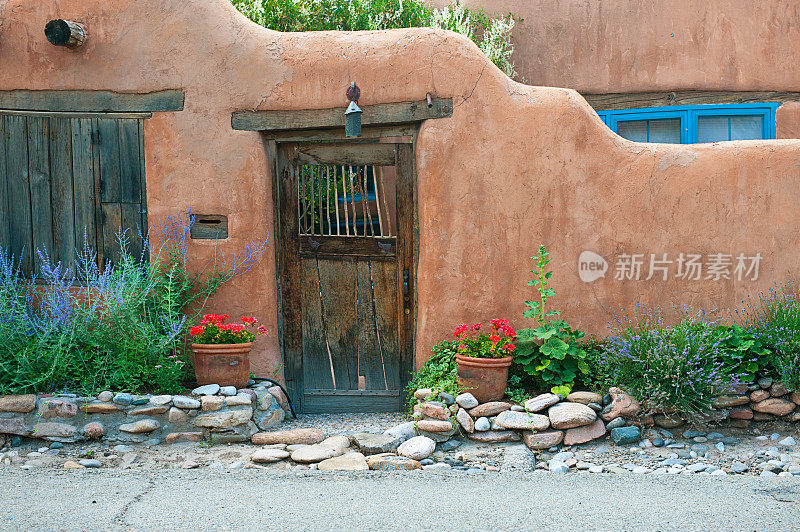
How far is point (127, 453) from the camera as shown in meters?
5.27

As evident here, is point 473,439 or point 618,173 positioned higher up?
point 618,173

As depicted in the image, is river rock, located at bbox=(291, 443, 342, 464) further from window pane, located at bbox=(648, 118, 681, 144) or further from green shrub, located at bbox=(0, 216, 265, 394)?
window pane, located at bbox=(648, 118, 681, 144)

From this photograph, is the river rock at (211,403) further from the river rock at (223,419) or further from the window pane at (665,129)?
the window pane at (665,129)

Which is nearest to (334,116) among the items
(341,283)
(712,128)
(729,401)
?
(341,283)

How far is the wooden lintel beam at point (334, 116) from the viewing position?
6082 mm

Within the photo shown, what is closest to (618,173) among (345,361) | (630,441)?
(630,441)

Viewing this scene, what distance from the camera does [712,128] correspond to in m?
8.70

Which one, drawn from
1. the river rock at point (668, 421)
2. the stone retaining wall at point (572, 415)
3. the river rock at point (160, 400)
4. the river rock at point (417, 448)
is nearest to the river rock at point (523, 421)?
the stone retaining wall at point (572, 415)

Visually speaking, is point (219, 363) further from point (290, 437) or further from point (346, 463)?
point (346, 463)

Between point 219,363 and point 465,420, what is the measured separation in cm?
197

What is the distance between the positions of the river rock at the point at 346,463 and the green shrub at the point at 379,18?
204 inches

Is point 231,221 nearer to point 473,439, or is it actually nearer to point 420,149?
point 420,149

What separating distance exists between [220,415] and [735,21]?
7327 mm

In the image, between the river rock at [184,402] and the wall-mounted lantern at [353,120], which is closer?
the river rock at [184,402]
